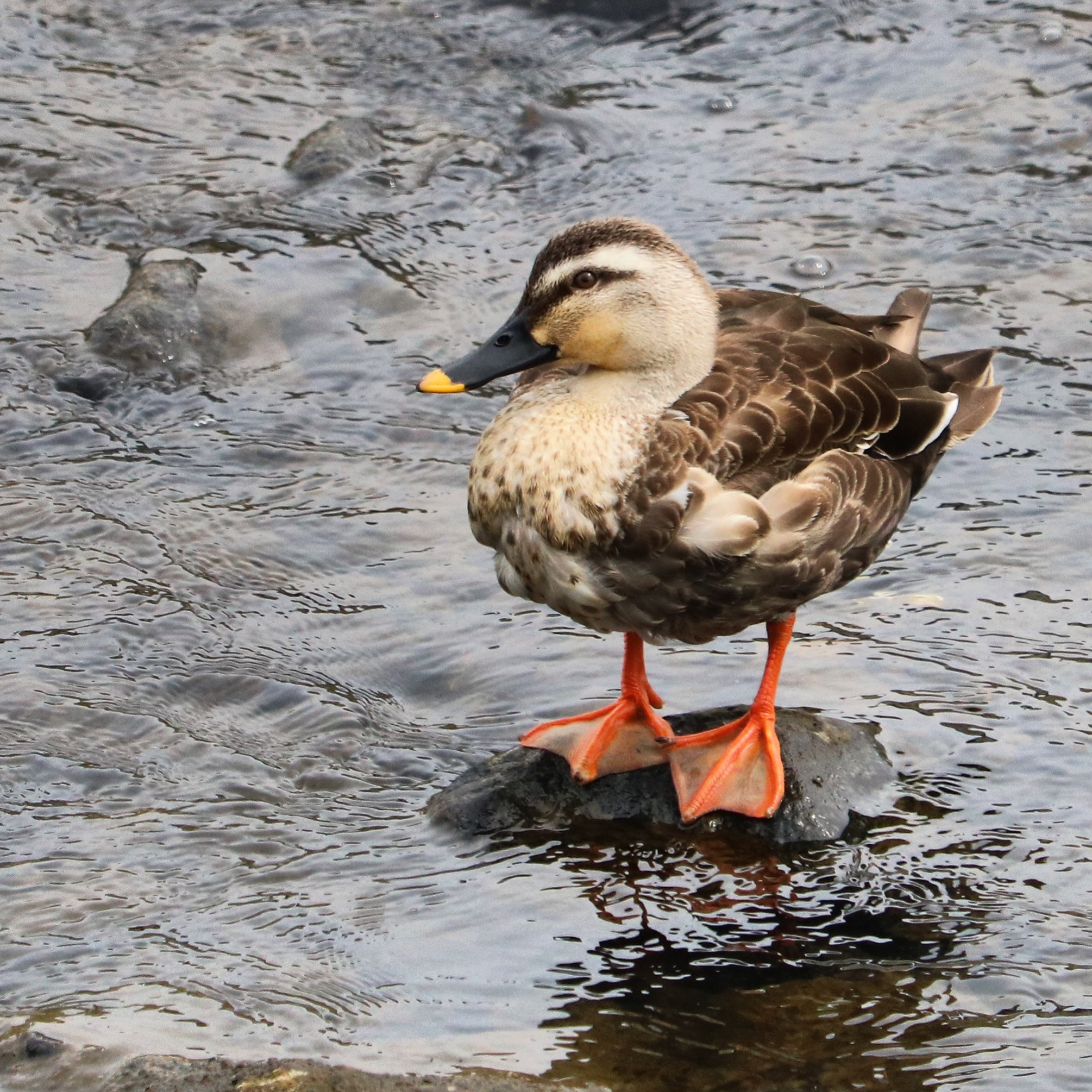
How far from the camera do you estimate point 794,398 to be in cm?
541

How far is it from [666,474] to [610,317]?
→ 542 mm

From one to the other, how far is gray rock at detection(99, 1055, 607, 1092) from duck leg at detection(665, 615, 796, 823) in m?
1.42

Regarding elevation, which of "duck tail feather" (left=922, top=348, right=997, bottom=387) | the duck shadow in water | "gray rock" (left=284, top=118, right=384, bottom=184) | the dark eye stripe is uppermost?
the dark eye stripe

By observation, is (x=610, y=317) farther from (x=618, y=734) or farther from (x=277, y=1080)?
(x=277, y=1080)

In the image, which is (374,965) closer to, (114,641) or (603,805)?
(603,805)

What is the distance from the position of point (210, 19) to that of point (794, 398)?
24.4 ft

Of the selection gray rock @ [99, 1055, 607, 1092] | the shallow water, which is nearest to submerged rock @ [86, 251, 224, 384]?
the shallow water

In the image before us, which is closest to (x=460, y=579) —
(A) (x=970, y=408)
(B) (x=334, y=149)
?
(A) (x=970, y=408)

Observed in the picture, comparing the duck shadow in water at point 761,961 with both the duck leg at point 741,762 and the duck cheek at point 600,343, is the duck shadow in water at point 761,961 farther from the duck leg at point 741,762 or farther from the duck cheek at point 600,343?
the duck cheek at point 600,343

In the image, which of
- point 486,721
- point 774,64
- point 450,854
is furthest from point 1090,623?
point 774,64

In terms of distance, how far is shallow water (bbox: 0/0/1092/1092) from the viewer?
454 cm

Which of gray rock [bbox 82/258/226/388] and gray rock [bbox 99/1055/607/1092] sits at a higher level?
gray rock [bbox 82/258/226/388]

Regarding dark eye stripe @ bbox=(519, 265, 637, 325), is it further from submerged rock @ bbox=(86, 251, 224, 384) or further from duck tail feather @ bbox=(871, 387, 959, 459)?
submerged rock @ bbox=(86, 251, 224, 384)

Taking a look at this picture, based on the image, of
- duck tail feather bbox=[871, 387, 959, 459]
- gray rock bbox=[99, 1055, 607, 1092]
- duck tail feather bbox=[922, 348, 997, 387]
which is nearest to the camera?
gray rock bbox=[99, 1055, 607, 1092]
